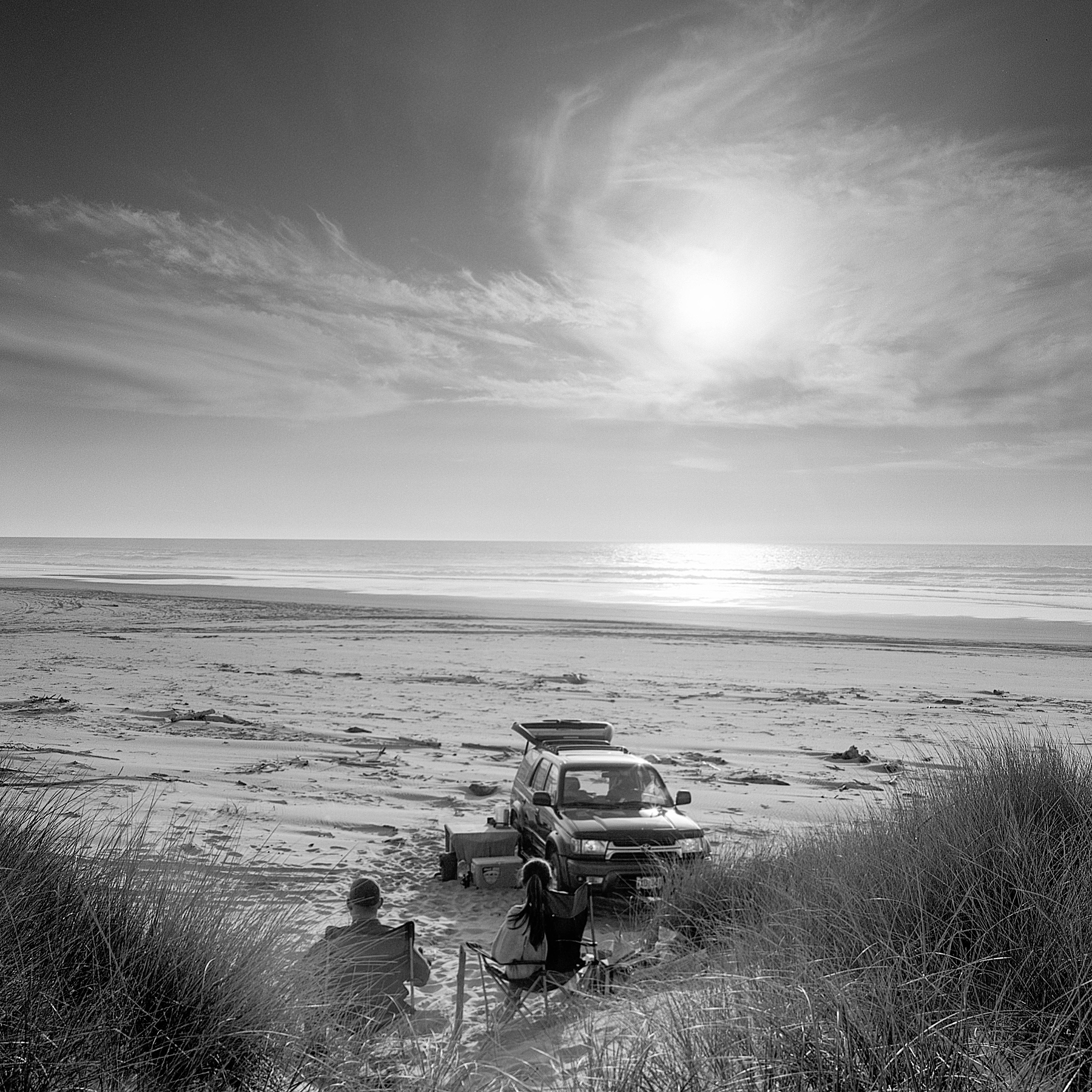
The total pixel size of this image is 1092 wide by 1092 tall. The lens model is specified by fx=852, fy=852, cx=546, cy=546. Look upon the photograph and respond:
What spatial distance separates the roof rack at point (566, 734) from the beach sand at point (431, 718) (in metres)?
1.62

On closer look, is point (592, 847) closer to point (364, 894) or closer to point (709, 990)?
point (364, 894)

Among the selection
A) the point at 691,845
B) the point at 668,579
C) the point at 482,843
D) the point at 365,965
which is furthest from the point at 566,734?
the point at 668,579

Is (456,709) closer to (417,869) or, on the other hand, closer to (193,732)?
(193,732)

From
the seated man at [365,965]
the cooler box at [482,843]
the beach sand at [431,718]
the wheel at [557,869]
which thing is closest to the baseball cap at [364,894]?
the seated man at [365,965]

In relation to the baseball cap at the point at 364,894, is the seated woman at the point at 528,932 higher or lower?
lower

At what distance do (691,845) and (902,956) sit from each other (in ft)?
12.0

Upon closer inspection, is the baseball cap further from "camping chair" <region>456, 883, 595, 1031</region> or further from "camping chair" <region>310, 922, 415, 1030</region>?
"camping chair" <region>456, 883, 595, 1031</region>

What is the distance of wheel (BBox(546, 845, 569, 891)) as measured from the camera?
785 centimetres

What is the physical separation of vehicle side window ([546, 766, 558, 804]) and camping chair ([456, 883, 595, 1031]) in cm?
256

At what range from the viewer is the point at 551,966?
19.3 feet

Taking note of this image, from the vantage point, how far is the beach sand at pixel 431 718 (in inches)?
368

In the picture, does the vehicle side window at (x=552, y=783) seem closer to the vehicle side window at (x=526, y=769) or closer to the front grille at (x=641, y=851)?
the vehicle side window at (x=526, y=769)

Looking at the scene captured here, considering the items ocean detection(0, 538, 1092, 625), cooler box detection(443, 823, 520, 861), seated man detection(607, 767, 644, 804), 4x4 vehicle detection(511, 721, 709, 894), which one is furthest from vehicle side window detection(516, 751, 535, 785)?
ocean detection(0, 538, 1092, 625)

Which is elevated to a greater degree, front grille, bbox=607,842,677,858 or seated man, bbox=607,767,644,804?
seated man, bbox=607,767,644,804
